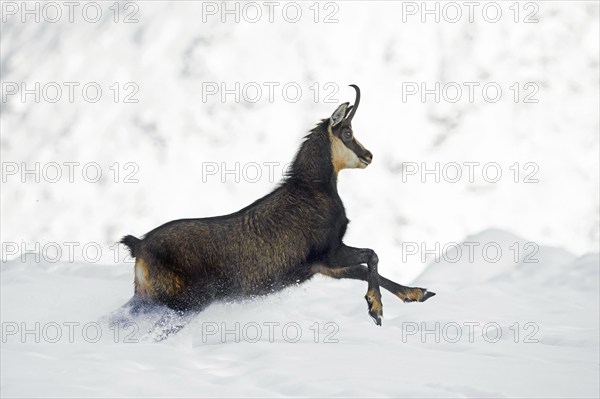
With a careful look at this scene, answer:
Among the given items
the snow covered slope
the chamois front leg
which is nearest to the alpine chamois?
the chamois front leg

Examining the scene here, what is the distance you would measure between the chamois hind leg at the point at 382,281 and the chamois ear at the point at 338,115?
4.51 feet

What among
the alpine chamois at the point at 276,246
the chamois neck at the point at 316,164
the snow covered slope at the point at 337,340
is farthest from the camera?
the chamois neck at the point at 316,164

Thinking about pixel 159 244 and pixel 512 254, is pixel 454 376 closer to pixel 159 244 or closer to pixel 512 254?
pixel 159 244

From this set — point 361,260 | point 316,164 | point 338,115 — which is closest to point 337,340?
point 361,260

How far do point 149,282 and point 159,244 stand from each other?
0.34 m

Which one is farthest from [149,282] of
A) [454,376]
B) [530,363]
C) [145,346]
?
[530,363]

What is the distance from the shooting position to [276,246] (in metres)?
7.14

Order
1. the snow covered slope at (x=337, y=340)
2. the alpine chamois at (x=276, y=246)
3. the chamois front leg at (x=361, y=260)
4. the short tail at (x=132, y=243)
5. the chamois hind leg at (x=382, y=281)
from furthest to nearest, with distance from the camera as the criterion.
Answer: the chamois hind leg at (x=382, y=281)
the chamois front leg at (x=361, y=260)
the short tail at (x=132, y=243)
the alpine chamois at (x=276, y=246)
the snow covered slope at (x=337, y=340)

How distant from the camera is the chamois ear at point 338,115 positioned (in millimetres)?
7426

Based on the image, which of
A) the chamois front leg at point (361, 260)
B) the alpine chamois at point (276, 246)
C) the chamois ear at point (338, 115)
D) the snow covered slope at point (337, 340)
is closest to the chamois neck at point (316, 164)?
the alpine chamois at point (276, 246)

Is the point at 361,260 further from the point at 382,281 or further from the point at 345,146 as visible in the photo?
the point at 345,146

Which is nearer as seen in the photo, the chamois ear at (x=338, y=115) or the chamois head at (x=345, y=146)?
the chamois ear at (x=338, y=115)

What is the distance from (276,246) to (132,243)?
128 centimetres

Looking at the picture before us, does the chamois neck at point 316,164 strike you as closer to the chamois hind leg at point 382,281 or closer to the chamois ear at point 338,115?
the chamois ear at point 338,115
